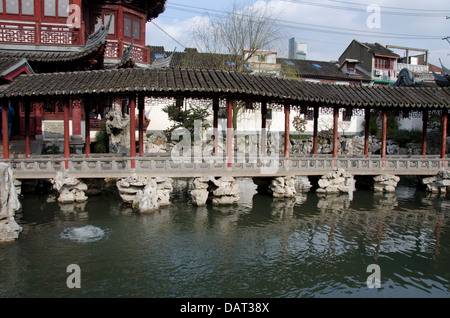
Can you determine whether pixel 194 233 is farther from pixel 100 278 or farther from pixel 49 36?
pixel 49 36

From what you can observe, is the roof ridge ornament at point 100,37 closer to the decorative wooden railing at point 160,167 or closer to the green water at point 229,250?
the decorative wooden railing at point 160,167

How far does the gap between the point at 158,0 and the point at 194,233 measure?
17.2 metres

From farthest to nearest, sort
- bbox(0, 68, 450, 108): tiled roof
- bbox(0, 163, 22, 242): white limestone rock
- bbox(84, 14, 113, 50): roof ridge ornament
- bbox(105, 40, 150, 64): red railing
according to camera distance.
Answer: bbox(105, 40, 150, 64): red railing < bbox(84, 14, 113, 50): roof ridge ornament < bbox(0, 68, 450, 108): tiled roof < bbox(0, 163, 22, 242): white limestone rock

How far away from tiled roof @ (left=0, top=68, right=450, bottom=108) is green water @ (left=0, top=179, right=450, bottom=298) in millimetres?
4519

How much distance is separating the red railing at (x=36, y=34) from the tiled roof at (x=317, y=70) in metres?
19.1

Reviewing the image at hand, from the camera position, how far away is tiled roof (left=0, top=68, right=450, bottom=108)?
1345 centimetres

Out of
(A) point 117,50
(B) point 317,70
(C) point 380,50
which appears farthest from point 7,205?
(C) point 380,50

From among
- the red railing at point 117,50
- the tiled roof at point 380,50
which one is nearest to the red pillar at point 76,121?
the red railing at point 117,50

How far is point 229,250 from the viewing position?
32.5 ft

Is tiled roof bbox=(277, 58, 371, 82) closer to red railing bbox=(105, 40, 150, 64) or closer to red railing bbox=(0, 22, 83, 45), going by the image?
red railing bbox=(105, 40, 150, 64)

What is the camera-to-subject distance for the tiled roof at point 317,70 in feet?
111

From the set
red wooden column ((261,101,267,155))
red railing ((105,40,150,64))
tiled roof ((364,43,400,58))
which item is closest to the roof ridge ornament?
red railing ((105,40,150,64))
